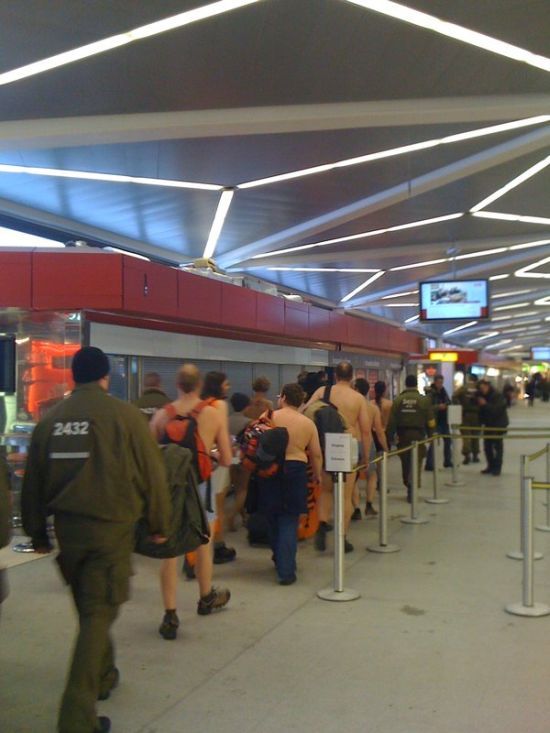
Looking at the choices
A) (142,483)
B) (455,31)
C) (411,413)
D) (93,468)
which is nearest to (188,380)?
(142,483)

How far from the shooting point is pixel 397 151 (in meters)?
10.5

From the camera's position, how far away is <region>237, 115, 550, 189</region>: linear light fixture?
9734 millimetres

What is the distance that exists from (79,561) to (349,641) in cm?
230

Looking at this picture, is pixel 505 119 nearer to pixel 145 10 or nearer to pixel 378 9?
pixel 378 9

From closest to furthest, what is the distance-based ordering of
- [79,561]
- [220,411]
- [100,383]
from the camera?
1. [79,561]
2. [100,383]
3. [220,411]

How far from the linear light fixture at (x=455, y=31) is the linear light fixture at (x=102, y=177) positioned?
5.28m

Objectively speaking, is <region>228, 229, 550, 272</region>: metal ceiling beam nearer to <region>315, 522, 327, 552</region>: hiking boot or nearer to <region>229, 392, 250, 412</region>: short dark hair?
<region>229, 392, 250, 412</region>: short dark hair

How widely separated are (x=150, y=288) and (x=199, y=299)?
1.48 metres

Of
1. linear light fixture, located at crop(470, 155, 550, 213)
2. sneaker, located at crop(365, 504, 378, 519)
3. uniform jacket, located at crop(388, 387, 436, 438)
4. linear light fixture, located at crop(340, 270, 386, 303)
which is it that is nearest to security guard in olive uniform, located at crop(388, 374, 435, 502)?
uniform jacket, located at crop(388, 387, 436, 438)

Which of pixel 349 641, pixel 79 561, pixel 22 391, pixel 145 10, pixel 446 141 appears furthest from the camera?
pixel 446 141

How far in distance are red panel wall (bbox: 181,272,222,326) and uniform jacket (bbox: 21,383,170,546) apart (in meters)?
5.91

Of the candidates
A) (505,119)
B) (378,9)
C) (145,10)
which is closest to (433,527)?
(505,119)

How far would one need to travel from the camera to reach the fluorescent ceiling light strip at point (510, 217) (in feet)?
48.2

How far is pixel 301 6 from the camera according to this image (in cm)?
632
